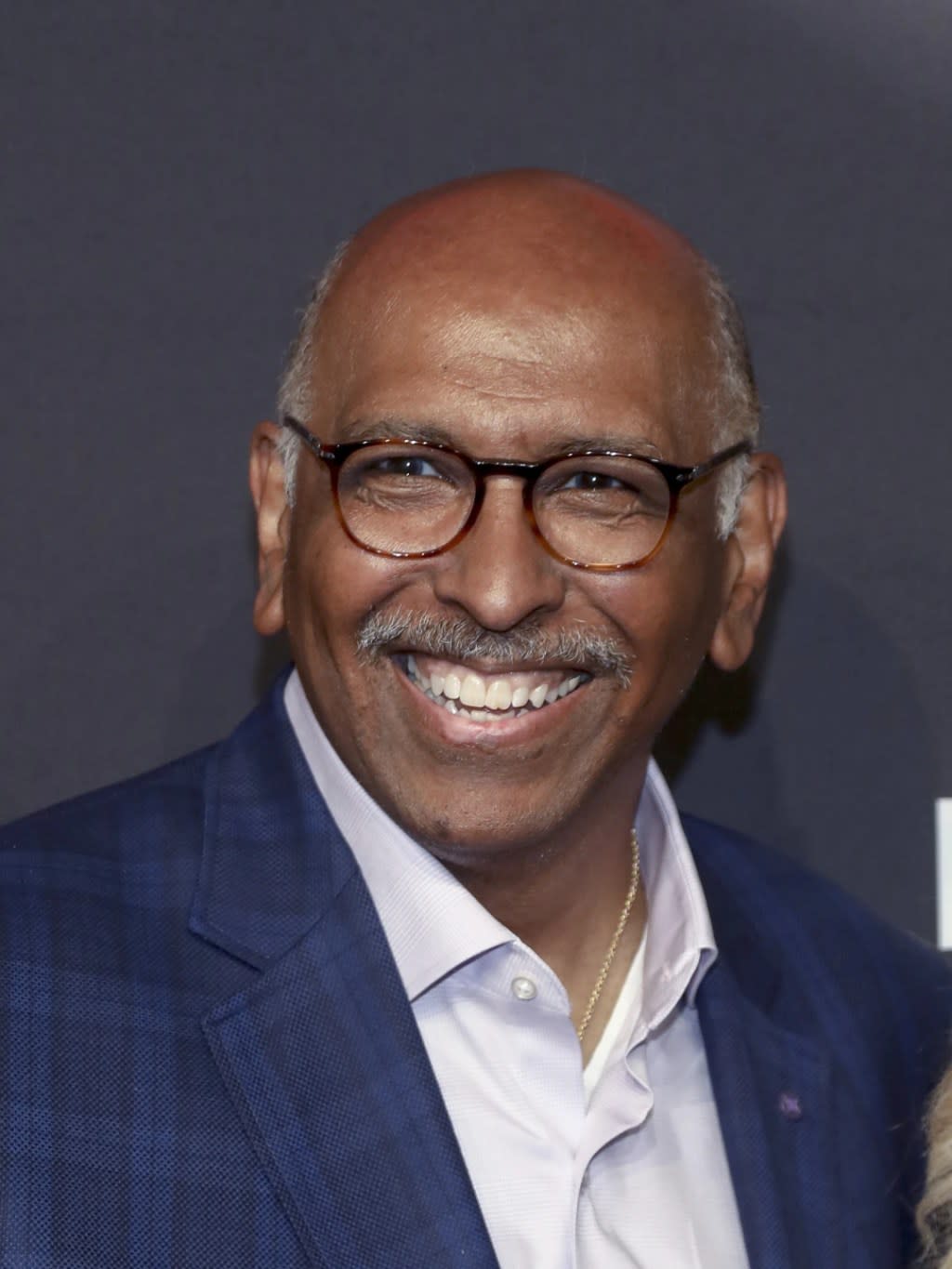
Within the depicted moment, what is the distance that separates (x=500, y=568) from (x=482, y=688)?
0.14m

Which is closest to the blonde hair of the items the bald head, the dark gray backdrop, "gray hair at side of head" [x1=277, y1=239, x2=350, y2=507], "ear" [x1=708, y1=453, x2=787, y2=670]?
"ear" [x1=708, y1=453, x2=787, y2=670]

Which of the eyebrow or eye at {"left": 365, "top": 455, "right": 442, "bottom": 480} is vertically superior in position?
the eyebrow

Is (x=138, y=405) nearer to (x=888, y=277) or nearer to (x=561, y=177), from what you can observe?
(x=561, y=177)

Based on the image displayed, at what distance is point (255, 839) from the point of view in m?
1.79

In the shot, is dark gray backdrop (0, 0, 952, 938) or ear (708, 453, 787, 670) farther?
dark gray backdrop (0, 0, 952, 938)

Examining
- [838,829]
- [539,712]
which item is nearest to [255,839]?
[539,712]

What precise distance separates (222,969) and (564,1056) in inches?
14.4

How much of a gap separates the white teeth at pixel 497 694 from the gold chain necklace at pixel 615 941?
1.22 ft

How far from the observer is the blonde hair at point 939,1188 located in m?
1.68

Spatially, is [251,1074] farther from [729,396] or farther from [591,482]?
[729,396]

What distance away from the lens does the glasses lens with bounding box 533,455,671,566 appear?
1.76m

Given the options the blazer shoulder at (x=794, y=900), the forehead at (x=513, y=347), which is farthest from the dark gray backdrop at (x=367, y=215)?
the forehead at (x=513, y=347)

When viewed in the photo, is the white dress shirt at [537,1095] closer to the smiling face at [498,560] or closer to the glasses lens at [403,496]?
the smiling face at [498,560]

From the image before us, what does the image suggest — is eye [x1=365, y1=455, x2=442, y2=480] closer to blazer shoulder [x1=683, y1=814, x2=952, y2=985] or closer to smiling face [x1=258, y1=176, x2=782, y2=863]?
smiling face [x1=258, y1=176, x2=782, y2=863]
